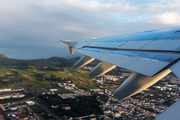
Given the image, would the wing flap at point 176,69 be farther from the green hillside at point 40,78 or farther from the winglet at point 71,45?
the green hillside at point 40,78

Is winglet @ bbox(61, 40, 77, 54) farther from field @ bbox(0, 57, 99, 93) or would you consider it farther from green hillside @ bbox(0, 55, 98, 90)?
green hillside @ bbox(0, 55, 98, 90)

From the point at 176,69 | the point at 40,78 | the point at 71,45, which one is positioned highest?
the point at 71,45

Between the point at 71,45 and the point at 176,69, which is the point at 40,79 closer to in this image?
the point at 71,45

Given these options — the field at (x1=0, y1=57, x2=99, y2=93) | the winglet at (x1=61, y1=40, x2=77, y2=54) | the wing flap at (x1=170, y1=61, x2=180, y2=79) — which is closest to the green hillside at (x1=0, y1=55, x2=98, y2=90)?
the field at (x1=0, y1=57, x2=99, y2=93)

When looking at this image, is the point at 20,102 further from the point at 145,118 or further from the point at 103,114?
the point at 145,118

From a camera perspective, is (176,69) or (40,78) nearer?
(176,69)

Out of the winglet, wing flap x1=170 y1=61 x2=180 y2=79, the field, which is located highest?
the winglet

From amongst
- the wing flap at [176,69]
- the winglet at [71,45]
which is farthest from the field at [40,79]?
the wing flap at [176,69]

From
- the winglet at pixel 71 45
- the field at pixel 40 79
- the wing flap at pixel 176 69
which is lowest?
the field at pixel 40 79

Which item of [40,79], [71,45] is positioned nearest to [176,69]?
[71,45]

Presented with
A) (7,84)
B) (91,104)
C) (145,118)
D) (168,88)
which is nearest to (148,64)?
(145,118)

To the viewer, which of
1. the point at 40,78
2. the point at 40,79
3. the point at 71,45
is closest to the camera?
the point at 71,45
